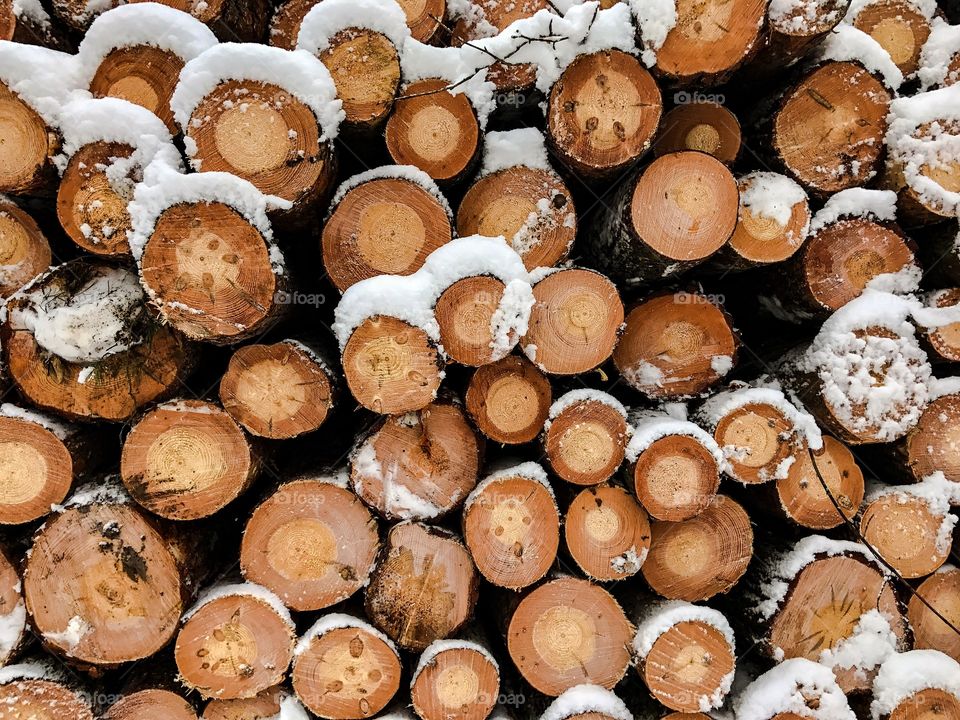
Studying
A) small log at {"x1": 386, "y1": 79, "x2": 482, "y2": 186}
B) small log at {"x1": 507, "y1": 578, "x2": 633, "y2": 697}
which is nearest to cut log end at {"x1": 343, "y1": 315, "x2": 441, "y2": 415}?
small log at {"x1": 386, "y1": 79, "x2": 482, "y2": 186}

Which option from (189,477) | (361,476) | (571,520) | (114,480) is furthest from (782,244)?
(114,480)

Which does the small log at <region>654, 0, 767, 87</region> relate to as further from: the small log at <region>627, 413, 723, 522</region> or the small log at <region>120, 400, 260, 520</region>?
the small log at <region>120, 400, 260, 520</region>

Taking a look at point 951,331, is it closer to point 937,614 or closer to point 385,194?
point 937,614

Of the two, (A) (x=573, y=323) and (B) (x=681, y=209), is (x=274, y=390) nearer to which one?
(A) (x=573, y=323)

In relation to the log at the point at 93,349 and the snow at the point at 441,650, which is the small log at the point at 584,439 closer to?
the snow at the point at 441,650

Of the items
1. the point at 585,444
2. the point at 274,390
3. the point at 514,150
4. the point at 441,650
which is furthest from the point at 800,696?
the point at 514,150
